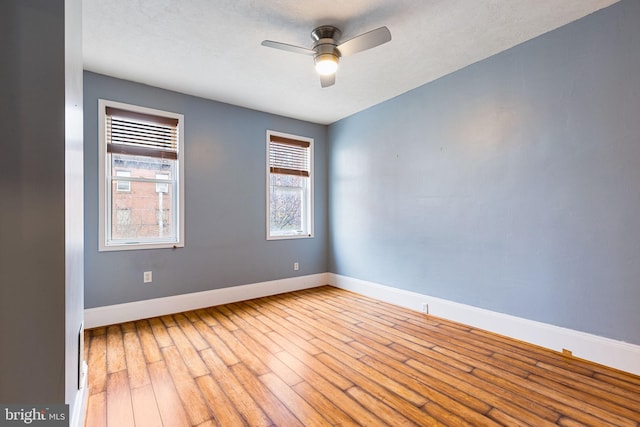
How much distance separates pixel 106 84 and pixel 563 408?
4789 millimetres

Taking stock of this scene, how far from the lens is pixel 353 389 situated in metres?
1.97

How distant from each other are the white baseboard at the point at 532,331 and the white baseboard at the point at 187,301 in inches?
55.5

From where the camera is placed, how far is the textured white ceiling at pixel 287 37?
217 cm

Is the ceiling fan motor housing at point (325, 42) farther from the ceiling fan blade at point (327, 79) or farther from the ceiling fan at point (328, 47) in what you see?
the ceiling fan blade at point (327, 79)

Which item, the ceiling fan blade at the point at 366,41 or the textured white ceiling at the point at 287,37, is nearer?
the ceiling fan blade at the point at 366,41

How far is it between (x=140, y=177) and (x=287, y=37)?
7.52ft

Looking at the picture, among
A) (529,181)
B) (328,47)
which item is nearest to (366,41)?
(328,47)

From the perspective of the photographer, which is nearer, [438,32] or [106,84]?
[438,32]

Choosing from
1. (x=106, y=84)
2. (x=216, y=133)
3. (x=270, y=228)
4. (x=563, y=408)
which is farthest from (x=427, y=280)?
(x=106, y=84)

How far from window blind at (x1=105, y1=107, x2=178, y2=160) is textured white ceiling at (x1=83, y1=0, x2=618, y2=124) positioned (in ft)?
1.36

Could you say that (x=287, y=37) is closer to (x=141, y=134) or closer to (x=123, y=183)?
(x=141, y=134)

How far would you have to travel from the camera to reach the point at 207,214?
383cm

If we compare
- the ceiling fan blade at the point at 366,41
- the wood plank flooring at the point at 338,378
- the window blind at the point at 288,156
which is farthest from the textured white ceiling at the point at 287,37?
the wood plank flooring at the point at 338,378

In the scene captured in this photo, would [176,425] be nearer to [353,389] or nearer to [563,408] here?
[353,389]
